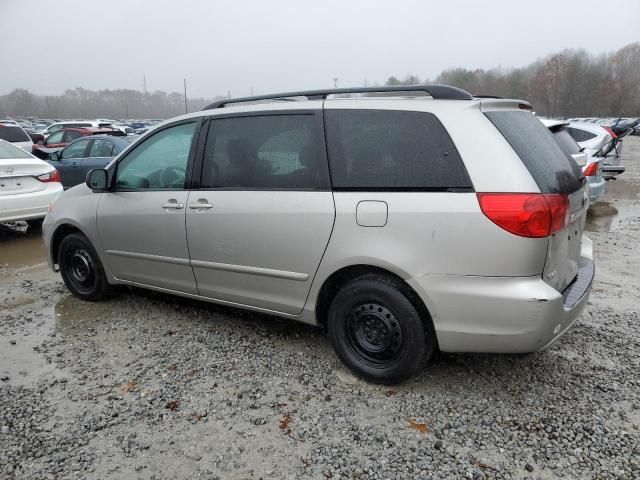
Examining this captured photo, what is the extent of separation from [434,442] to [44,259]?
18.4ft

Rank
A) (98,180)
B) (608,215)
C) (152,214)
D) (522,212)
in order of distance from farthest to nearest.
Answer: (608,215), (98,180), (152,214), (522,212)

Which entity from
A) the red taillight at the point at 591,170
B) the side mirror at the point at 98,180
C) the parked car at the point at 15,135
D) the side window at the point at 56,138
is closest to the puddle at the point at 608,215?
the red taillight at the point at 591,170

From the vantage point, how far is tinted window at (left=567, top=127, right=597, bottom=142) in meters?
9.09

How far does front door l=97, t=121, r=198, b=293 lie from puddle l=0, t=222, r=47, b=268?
8.52 feet

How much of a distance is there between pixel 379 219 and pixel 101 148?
29.0 ft

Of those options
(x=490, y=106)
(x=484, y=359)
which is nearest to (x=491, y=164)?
(x=490, y=106)

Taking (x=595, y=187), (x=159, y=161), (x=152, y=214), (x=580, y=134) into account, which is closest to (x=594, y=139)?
(x=580, y=134)

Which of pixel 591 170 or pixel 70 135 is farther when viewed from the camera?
pixel 70 135

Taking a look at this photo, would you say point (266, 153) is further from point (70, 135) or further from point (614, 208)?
point (70, 135)

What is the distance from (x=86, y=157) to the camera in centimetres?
998

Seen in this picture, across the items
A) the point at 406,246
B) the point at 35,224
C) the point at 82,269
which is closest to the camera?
the point at 406,246

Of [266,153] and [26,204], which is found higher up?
[266,153]

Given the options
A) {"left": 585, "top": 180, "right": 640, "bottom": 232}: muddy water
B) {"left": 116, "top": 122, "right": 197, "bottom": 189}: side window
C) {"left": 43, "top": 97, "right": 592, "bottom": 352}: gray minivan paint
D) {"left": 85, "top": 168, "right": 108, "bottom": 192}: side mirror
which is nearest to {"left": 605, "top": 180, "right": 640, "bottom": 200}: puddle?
{"left": 585, "top": 180, "right": 640, "bottom": 232}: muddy water

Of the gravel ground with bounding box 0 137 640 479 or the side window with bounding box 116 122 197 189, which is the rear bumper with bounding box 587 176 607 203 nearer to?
the gravel ground with bounding box 0 137 640 479
